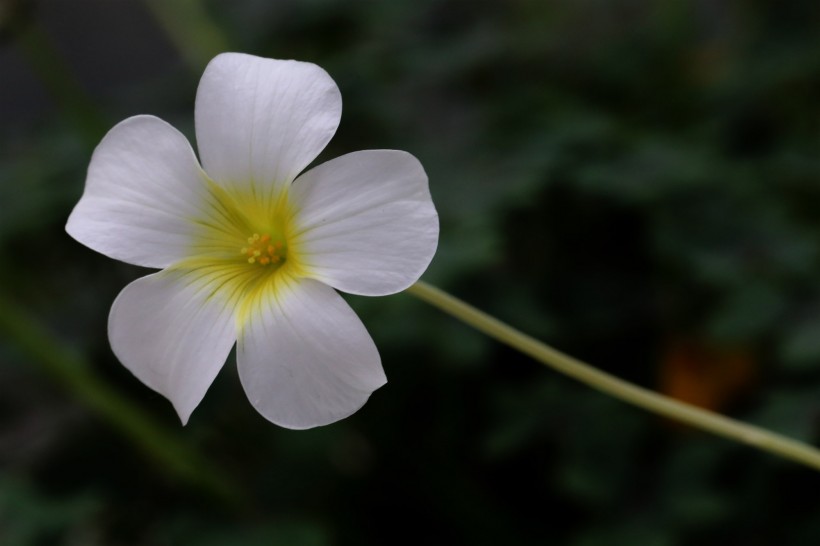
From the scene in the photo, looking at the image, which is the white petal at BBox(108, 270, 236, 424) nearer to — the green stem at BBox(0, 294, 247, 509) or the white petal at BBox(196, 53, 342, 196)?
the white petal at BBox(196, 53, 342, 196)

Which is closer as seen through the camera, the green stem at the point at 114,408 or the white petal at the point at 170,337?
the white petal at the point at 170,337

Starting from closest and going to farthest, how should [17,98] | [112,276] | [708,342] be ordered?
[708,342] → [112,276] → [17,98]

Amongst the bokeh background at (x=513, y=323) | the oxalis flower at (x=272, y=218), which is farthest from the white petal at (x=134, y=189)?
the bokeh background at (x=513, y=323)

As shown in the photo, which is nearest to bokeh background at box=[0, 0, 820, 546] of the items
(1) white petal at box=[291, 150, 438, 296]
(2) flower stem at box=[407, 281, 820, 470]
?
(2) flower stem at box=[407, 281, 820, 470]

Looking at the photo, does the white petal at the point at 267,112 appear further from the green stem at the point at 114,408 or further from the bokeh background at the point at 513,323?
the green stem at the point at 114,408

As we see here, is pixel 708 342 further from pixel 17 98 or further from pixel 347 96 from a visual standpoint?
pixel 17 98

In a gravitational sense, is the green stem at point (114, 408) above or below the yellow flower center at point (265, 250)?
below

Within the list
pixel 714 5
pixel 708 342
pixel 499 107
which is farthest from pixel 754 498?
pixel 714 5
